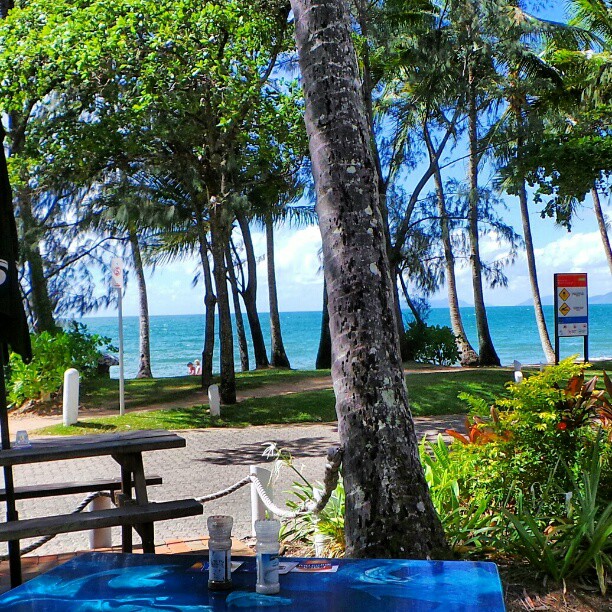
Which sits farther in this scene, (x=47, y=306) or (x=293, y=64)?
(x=293, y=64)

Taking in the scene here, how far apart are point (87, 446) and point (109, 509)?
44 centimetres

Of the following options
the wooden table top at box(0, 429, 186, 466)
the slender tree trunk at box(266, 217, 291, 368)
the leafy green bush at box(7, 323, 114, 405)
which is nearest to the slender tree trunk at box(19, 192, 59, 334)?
the leafy green bush at box(7, 323, 114, 405)

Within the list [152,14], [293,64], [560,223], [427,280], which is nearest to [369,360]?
[152,14]

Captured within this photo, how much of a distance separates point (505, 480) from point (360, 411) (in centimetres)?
163

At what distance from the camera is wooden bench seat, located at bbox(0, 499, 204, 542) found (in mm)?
4492

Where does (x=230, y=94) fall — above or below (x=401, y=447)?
above

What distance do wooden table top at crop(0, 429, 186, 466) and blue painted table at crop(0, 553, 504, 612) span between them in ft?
6.46

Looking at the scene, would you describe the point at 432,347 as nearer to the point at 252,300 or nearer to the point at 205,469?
the point at 252,300

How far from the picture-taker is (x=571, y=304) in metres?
13.8

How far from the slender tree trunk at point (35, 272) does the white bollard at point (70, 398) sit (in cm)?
696

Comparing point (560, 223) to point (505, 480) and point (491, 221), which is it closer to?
point (491, 221)

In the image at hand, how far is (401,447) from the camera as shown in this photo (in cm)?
439

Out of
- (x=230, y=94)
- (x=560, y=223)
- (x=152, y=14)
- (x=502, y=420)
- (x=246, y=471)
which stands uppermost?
(x=152, y=14)

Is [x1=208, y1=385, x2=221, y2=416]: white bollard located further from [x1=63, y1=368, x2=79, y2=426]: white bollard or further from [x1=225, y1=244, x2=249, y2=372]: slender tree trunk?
[x1=225, y1=244, x2=249, y2=372]: slender tree trunk
